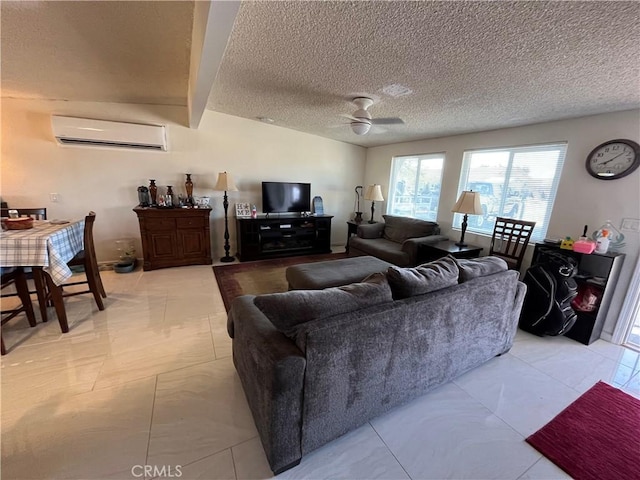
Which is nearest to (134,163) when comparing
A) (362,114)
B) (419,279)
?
(362,114)

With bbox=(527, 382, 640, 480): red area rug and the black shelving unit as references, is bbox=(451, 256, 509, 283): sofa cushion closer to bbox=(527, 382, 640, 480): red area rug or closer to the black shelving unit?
bbox=(527, 382, 640, 480): red area rug

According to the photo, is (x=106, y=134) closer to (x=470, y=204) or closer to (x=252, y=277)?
(x=252, y=277)

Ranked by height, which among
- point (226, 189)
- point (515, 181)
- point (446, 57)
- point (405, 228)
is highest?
point (446, 57)

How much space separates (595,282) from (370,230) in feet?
9.16

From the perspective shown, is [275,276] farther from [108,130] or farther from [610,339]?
[610,339]

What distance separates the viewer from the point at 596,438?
1.51m

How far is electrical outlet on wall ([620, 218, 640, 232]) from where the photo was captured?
2322 mm

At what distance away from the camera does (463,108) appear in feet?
8.98

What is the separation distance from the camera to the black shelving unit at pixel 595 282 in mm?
2357

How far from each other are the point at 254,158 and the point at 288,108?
1.42 metres

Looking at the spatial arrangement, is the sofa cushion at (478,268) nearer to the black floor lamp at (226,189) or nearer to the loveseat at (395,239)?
the loveseat at (395,239)

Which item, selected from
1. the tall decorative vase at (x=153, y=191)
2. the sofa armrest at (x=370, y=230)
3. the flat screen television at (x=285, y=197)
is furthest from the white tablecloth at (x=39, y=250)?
the sofa armrest at (x=370, y=230)

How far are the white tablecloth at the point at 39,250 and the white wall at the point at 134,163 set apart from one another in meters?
1.67

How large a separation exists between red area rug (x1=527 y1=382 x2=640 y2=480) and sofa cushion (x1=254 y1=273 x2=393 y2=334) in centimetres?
129
